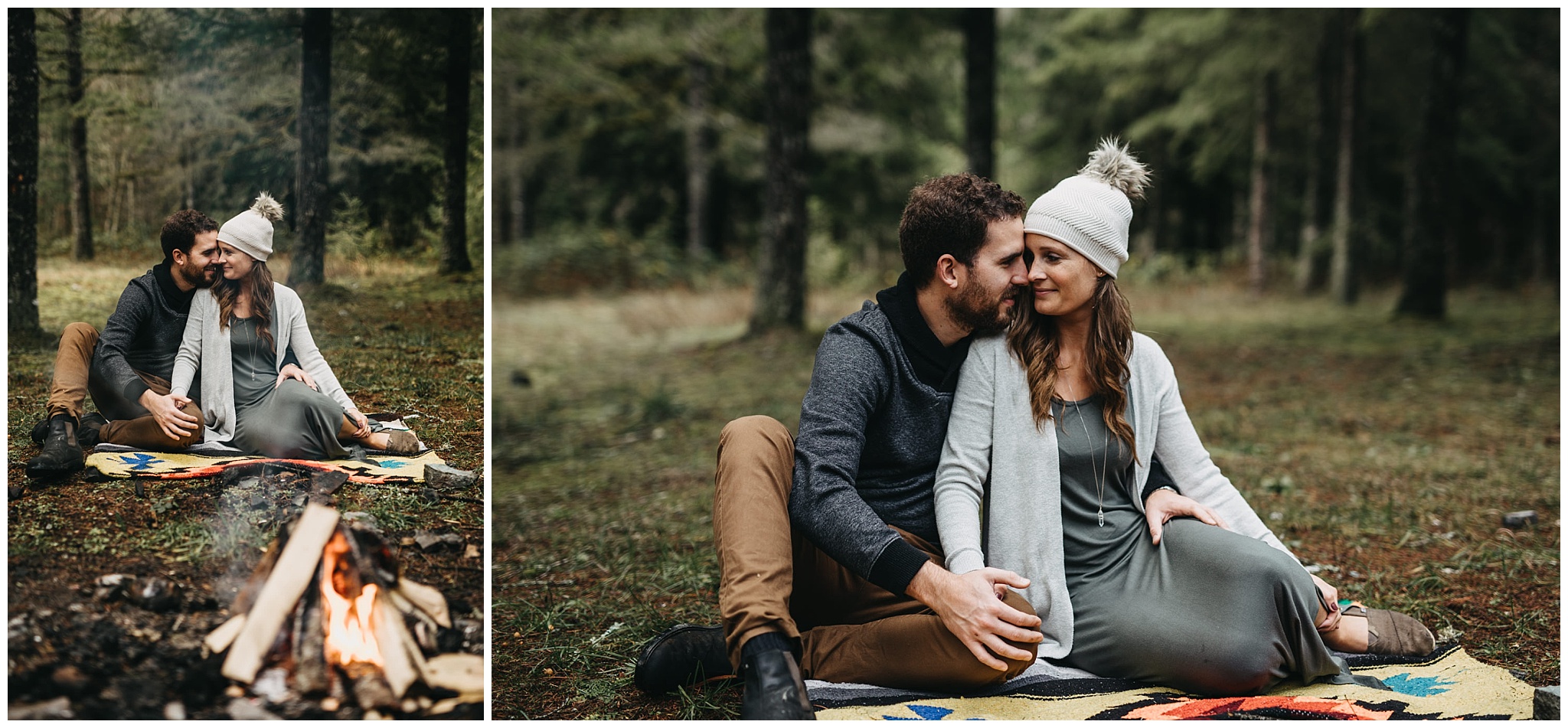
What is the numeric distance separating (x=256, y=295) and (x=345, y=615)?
0.95 m

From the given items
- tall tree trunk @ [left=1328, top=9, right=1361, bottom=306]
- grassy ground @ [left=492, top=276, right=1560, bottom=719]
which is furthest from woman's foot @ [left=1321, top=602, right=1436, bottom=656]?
tall tree trunk @ [left=1328, top=9, right=1361, bottom=306]

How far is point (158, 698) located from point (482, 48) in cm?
192

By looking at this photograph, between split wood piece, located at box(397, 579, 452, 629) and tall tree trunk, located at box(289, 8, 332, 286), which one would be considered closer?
split wood piece, located at box(397, 579, 452, 629)

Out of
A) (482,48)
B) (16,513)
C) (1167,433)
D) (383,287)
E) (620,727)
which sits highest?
(482,48)

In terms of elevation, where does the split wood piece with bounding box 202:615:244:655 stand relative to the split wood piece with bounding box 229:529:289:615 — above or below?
below

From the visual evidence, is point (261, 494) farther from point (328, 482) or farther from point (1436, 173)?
point (1436, 173)

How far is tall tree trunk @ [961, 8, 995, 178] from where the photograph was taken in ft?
31.2

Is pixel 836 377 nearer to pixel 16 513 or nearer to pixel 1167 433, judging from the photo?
pixel 1167 433

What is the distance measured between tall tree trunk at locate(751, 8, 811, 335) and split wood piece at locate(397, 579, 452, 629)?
23.7 ft

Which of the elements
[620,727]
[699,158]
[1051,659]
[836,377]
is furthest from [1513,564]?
[699,158]

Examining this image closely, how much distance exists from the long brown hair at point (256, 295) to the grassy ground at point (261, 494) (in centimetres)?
6

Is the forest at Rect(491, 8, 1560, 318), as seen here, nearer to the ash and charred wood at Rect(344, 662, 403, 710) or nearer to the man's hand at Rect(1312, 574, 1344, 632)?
the man's hand at Rect(1312, 574, 1344, 632)

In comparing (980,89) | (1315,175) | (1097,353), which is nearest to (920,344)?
(1097,353)

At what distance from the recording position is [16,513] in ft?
8.31
